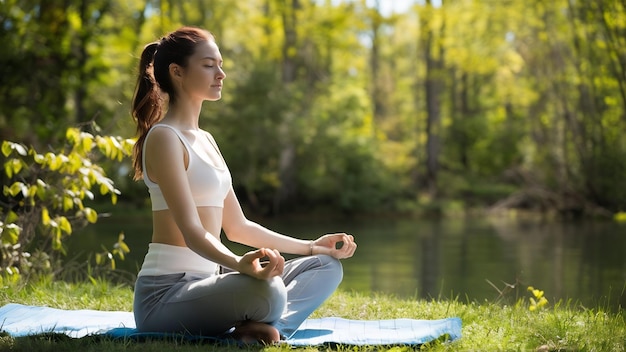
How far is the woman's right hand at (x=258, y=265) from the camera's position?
9.03 feet

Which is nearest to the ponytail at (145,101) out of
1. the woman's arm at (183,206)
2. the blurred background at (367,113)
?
Answer: the woman's arm at (183,206)

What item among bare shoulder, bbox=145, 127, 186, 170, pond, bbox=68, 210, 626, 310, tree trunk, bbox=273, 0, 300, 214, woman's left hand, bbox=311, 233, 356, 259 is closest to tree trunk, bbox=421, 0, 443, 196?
tree trunk, bbox=273, 0, 300, 214

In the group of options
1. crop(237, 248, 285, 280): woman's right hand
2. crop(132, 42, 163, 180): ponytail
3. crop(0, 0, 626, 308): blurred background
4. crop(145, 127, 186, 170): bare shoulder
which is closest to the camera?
crop(237, 248, 285, 280): woman's right hand

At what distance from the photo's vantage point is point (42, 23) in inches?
536

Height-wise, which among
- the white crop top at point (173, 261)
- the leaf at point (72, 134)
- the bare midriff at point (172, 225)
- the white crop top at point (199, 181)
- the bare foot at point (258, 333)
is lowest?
the bare foot at point (258, 333)

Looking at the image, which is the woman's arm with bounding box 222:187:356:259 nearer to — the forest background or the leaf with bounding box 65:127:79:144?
the leaf with bounding box 65:127:79:144

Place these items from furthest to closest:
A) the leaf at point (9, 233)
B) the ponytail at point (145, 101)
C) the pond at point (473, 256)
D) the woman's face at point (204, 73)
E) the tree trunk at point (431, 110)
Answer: the tree trunk at point (431, 110) → the pond at point (473, 256) → the leaf at point (9, 233) → the ponytail at point (145, 101) → the woman's face at point (204, 73)

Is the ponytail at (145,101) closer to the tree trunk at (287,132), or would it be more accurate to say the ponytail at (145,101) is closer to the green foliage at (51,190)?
the green foliage at (51,190)

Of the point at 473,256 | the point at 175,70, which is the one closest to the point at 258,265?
the point at 175,70

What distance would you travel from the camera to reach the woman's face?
10.3 ft

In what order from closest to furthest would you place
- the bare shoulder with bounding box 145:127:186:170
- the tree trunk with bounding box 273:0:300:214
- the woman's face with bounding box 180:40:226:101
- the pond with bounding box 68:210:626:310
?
the bare shoulder with bounding box 145:127:186:170, the woman's face with bounding box 180:40:226:101, the pond with bounding box 68:210:626:310, the tree trunk with bounding box 273:0:300:214

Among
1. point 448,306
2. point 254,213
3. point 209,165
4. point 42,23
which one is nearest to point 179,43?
point 209,165

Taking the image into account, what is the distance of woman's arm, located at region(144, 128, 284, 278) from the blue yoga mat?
0.39 metres

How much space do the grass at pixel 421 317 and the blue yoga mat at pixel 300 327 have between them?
0.18 feet
